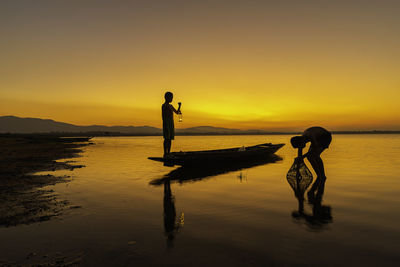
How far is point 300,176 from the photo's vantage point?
12.9 meters

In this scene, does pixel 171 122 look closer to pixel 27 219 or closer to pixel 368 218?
pixel 27 219

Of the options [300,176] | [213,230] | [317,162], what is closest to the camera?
[213,230]

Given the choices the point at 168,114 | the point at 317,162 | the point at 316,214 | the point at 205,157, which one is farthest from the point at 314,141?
the point at 168,114

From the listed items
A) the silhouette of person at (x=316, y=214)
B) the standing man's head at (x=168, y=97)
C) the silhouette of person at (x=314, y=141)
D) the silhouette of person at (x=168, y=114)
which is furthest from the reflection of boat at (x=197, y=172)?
the silhouette of person at (x=316, y=214)

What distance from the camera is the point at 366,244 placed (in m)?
5.39

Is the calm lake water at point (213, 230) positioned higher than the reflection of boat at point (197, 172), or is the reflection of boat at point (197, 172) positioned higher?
the calm lake water at point (213, 230)

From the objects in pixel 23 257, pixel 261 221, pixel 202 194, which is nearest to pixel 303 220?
pixel 261 221

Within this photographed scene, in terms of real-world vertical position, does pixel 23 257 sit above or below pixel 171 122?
below

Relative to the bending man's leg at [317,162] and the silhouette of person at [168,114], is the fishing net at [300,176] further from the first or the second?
the silhouette of person at [168,114]

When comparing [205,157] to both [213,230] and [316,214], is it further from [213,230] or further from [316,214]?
[213,230]

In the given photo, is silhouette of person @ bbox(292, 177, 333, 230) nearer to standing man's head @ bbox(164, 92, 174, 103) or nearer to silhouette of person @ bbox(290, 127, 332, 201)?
silhouette of person @ bbox(290, 127, 332, 201)

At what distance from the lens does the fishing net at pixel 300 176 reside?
12.1 m

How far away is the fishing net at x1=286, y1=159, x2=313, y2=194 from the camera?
1210 cm

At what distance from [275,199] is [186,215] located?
4.01 meters
